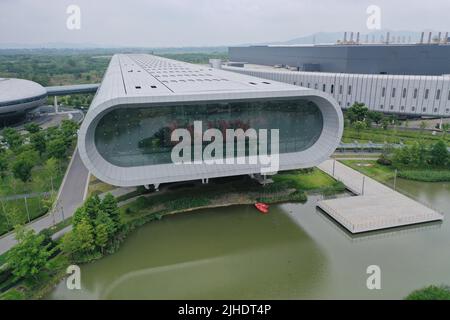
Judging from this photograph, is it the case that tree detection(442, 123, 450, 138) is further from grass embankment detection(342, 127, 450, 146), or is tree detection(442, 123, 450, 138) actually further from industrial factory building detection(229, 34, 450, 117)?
industrial factory building detection(229, 34, 450, 117)

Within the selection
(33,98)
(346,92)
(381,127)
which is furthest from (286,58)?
(33,98)

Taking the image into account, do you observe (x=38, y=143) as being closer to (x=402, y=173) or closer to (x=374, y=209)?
(x=374, y=209)

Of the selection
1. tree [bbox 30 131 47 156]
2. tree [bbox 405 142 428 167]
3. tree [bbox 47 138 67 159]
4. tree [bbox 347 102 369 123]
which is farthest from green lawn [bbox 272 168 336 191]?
tree [bbox 30 131 47 156]

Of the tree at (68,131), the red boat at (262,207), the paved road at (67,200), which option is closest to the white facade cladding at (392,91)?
the red boat at (262,207)

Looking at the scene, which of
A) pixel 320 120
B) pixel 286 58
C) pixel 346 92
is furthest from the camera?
pixel 286 58
